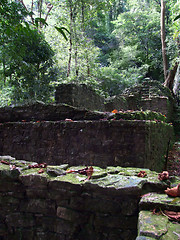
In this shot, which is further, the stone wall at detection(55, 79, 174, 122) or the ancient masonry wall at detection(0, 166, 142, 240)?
the stone wall at detection(55, 79, 174, 122)

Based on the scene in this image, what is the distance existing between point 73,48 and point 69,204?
13.1 metres

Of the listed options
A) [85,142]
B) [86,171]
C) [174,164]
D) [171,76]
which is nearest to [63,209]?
[86,171]

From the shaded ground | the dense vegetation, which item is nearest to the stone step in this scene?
the dense vegetation

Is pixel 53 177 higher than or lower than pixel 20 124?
lower

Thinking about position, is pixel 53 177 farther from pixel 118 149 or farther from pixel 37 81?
pixel 37 81

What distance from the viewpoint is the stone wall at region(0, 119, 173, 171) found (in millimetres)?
4406

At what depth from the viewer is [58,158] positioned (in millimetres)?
4984

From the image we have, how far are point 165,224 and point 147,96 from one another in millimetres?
13037

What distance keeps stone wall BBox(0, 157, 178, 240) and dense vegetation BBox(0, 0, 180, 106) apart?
1440 mm

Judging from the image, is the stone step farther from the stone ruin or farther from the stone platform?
the stone platform

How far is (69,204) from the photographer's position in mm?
2145

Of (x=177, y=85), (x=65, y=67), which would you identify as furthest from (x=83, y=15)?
(x=177, y=85)

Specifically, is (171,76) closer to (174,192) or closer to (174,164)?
(174,164)

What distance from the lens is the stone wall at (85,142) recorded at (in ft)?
14.5
